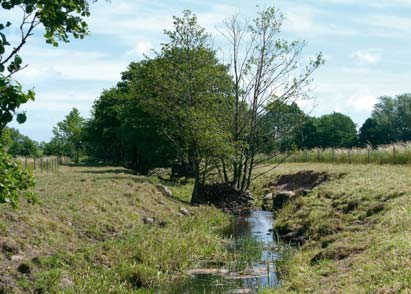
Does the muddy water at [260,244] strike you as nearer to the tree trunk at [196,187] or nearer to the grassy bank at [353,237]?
the grassy bank at [353,237]

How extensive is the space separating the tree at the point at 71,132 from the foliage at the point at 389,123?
4411 centimetres

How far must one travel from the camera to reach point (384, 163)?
35594mm

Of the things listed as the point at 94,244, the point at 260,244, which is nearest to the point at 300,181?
the point at 260,244

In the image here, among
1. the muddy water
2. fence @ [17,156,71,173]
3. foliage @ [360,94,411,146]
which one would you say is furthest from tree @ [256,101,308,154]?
foliage @ [360,94,411,146]

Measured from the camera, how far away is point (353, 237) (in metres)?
15.5

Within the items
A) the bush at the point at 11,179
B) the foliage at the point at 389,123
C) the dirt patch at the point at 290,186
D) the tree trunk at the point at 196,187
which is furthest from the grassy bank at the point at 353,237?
the foliage at the point at 389,123

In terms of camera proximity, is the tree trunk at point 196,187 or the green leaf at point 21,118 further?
the tree trunk at point 196,187

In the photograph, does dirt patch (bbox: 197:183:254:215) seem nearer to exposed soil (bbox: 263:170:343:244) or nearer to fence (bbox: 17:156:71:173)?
exposed soil (bbox: 263:170:343:244)

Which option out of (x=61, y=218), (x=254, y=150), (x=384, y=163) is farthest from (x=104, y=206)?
(x=384, y=163)

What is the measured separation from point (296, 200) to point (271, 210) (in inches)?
158

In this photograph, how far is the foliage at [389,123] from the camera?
92.6 meters

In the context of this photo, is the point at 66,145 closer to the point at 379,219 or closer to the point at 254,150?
the point at 254,150

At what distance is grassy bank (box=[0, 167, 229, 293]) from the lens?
1255 centimetres

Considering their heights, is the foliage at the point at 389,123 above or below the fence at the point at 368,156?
above
